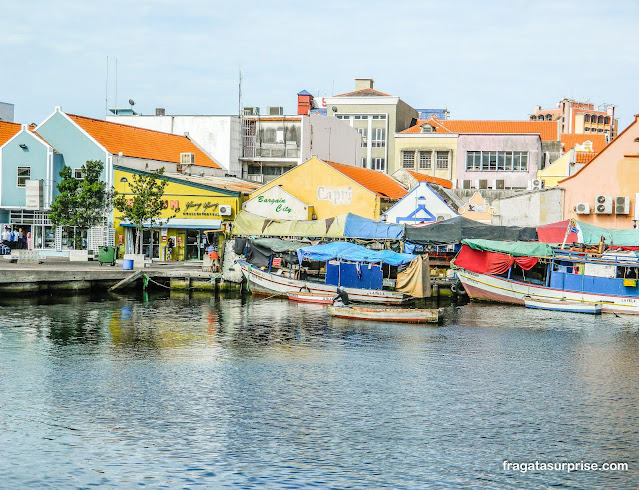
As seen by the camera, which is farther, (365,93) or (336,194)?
(365,93)

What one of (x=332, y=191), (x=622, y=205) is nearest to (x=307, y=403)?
(x=332, y=191)

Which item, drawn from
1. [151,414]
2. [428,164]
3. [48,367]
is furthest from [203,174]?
[151,414]

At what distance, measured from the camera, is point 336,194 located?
→ 66625mm

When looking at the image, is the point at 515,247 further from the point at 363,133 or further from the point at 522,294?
the point at 363,133

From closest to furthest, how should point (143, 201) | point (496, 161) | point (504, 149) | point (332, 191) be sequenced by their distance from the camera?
point (143, 201) < point (332, 191) < point (504, 149) < point (496, 161)

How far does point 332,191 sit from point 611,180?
69.1 feet

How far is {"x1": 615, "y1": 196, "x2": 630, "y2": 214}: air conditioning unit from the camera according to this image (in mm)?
63875

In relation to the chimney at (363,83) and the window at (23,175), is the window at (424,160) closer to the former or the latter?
the chimney at (363,83)

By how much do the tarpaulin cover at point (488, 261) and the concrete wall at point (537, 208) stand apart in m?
10.4

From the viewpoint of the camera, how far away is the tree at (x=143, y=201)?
6219 cm

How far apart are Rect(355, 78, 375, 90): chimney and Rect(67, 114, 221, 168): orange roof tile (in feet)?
102

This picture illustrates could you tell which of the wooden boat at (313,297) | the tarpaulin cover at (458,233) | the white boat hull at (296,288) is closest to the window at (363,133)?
the tarpaulin cover at (458,233)

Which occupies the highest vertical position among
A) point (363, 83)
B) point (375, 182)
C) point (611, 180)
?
point (363, 83)

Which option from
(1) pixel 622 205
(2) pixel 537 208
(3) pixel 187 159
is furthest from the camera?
(3) pixel 187 159
